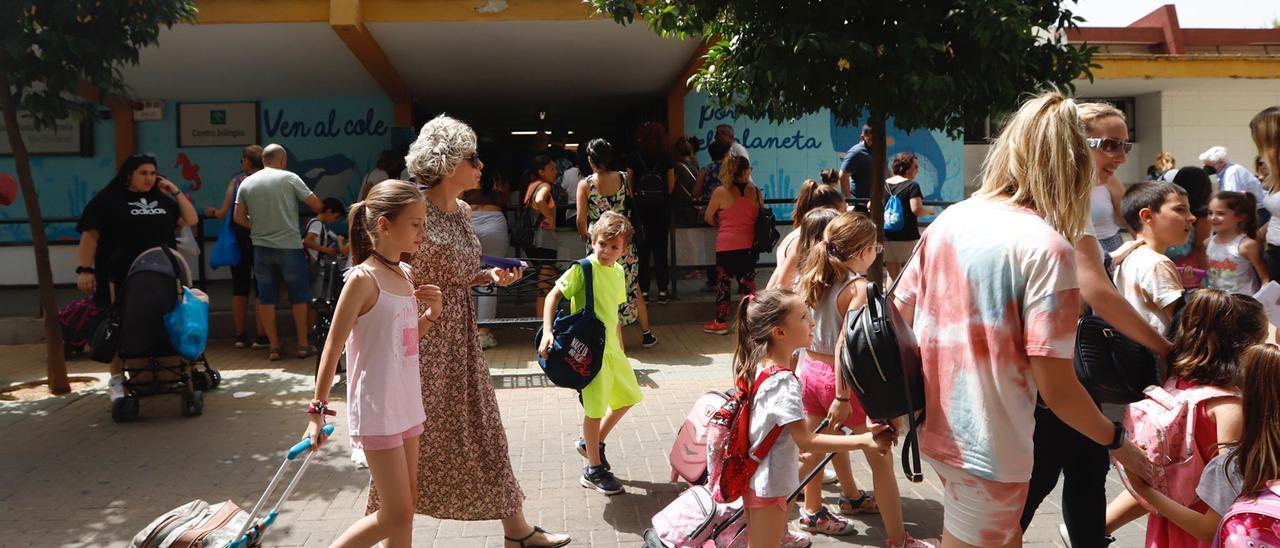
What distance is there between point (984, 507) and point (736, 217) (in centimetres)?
694

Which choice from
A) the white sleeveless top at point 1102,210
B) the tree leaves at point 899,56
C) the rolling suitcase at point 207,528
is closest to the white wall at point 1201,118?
the white sleeveless top at point 1102,210

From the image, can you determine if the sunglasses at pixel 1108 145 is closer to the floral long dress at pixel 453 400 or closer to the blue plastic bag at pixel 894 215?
the floral long dress at pixel 453 400

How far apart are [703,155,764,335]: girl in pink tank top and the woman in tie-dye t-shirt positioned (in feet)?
22.0

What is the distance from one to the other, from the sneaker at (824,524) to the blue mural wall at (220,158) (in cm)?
1139

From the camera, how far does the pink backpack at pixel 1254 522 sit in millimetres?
2820

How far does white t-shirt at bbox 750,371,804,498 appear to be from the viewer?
339 cm

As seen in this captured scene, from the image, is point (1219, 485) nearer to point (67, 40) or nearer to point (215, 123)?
point (67, 40)

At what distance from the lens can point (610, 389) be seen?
516cm

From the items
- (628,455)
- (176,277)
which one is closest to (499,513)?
(628,455)

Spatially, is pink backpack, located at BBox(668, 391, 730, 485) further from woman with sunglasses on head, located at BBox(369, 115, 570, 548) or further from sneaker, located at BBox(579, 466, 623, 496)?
sneaker, located at BBox(579, 466, 623, 496)

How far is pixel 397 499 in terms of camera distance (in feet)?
11.1

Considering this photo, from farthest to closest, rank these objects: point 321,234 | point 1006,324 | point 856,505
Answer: point 321,234, point 856,505, point 1006,324

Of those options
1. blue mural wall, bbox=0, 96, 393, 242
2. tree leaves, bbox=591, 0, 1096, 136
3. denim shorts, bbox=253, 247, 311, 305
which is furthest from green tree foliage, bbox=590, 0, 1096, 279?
blue mural wall, bbox=0, 96, 393, 242

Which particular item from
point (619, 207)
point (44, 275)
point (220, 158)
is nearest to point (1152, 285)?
point (619, 207)
